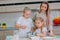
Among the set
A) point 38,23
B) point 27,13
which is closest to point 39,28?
point 38,23

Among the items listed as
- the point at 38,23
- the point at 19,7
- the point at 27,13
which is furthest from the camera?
the point at 19,7

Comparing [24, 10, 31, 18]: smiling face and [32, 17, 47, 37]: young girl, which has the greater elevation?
[24, 10, 31, 18]: smiling face

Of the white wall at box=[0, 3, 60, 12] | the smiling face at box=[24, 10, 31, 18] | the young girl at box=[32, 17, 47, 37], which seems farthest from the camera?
the white wall at box=[0, 3, 60, 12]

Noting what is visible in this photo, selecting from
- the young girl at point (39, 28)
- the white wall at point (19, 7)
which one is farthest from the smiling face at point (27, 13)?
the white wall at point (19, 7)

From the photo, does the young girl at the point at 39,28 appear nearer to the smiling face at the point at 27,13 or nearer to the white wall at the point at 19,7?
the smiling face at the point at 27,13

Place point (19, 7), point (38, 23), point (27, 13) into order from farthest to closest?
point (19, 7)
point (27, 13)
point (38, 23)

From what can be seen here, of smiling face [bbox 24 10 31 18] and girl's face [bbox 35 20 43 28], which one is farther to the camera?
smiling face [bbox 24 10 31 18]

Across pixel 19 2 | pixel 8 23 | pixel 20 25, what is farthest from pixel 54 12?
pixel 20 25

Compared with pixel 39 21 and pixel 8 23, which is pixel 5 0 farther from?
pixel 39 21

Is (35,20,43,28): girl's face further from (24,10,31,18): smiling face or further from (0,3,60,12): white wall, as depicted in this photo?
(0,3,60,12): white wall

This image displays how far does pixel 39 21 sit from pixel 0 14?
65.8 inches

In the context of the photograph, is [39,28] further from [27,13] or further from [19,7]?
[19,7]

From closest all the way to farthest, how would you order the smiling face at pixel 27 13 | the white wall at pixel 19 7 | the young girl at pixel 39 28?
the young girl at pixel 39 28 < the smiling face at pixel 27 13 < the white wall at pixel 19 7

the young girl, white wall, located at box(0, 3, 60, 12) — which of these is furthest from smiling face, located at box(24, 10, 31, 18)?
white wall, located at box(0, 3, 60, 12)
